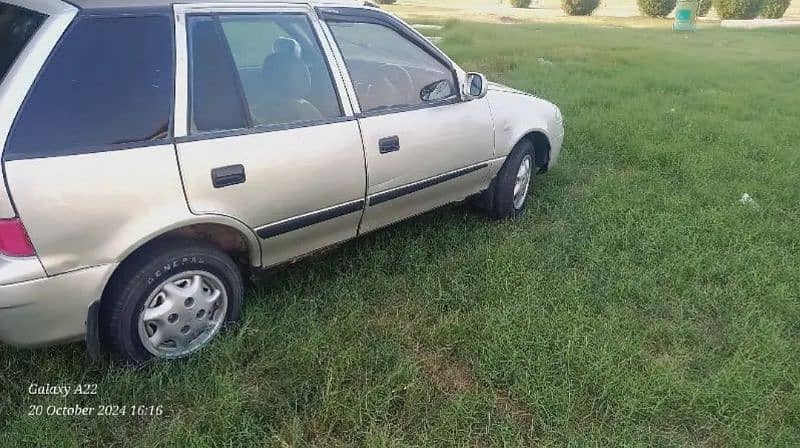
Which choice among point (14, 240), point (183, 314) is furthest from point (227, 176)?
point (14, 240)

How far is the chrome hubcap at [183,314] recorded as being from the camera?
8.91 feet

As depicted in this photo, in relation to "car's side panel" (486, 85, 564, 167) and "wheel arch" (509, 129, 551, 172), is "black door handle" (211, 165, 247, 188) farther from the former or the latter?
"wheel arch" (509, 129, 551, 172)

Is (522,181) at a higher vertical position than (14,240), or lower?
lower

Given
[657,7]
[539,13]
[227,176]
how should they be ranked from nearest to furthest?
[227,176] < [657,7] < [539,13]

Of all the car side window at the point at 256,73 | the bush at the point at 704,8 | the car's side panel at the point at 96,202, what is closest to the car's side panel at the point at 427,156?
the car side window at the point at 256,73

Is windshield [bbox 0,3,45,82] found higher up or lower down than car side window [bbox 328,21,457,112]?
higher up

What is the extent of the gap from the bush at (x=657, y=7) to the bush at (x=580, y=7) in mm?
1707

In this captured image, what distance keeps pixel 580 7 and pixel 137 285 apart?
24413 mm

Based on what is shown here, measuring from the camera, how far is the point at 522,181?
452 cm

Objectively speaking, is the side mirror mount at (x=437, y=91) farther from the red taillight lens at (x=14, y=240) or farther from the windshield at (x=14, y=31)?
the red taillight lens at (x=14, y=240)

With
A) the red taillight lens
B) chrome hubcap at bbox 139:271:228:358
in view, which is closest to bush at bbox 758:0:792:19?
chrome hubcap at bbox 139:271:228:358

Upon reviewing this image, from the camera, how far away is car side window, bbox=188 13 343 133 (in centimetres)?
275

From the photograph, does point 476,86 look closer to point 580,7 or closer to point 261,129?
point 261,129

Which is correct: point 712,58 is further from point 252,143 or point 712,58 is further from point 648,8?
point 648,8
